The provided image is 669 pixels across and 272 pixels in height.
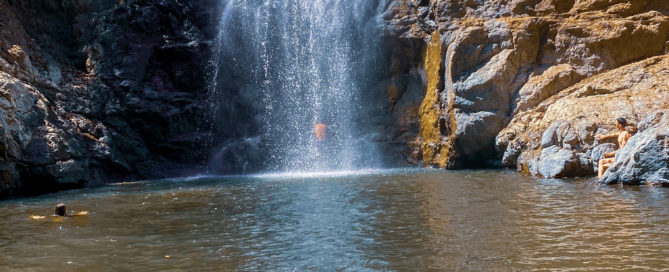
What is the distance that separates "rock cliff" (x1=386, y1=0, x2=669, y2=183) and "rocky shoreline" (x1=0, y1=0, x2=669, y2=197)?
6 cm

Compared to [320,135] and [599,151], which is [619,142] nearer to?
[599,151]

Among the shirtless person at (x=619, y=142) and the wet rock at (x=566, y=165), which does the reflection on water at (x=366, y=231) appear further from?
the wet rock at (x=566, y=165)

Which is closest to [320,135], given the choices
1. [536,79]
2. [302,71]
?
[302,71]

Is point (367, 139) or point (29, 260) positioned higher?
point (367, 139)

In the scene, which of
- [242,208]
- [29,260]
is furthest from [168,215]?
[29,260]

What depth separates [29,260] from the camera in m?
8.99

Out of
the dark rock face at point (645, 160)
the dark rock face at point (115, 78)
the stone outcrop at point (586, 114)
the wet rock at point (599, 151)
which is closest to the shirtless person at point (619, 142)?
the wet rock at point (599, 151)

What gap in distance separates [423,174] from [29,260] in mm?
14933

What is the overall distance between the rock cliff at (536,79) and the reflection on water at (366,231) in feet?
11.2

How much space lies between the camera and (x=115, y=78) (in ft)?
95.9

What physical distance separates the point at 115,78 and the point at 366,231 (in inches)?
914

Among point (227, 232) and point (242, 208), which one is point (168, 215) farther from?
point (227, 232)

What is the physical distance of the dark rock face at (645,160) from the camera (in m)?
14.0

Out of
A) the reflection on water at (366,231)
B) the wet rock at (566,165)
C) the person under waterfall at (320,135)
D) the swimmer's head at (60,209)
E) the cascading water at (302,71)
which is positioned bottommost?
the reflection on water at (366,231)
